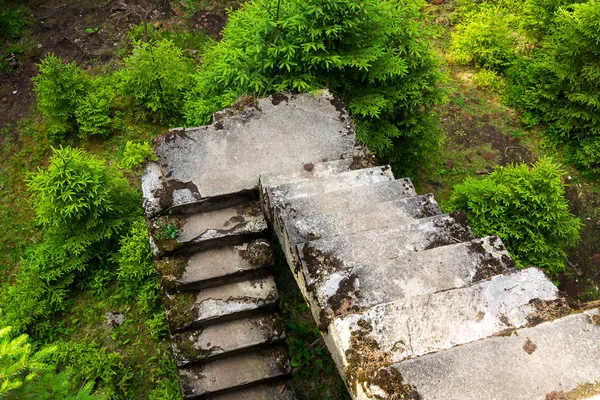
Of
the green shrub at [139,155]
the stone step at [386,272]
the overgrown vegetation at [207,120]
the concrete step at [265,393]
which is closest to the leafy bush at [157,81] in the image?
the overgrown vegetation at [207,120]

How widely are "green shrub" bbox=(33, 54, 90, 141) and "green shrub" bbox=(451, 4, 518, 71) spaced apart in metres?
6.90

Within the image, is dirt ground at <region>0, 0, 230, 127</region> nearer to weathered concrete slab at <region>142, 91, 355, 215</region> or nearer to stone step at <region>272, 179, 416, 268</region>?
weathered concrete slab at <region>142, 91, 355, 215</region>

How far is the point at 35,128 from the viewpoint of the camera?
7.67 meters

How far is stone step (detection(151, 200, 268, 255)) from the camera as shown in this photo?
14.5 ft

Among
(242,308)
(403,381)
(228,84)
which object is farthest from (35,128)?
(403,381)

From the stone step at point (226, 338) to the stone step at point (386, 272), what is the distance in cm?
110

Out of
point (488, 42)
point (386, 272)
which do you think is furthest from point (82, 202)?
point (488, 42)

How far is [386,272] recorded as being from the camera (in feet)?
11.0

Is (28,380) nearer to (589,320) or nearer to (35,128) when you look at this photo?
(589,320)

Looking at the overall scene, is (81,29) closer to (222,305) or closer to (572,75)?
(222,305)

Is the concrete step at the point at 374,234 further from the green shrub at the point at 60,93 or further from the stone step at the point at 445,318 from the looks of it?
the green shrub at the point at 60,93

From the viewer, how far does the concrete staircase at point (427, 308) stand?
2635 mm

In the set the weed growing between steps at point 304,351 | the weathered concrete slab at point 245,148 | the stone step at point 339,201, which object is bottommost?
the weed growing between steps at point 304,351

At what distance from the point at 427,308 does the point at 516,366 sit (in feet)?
1.91
